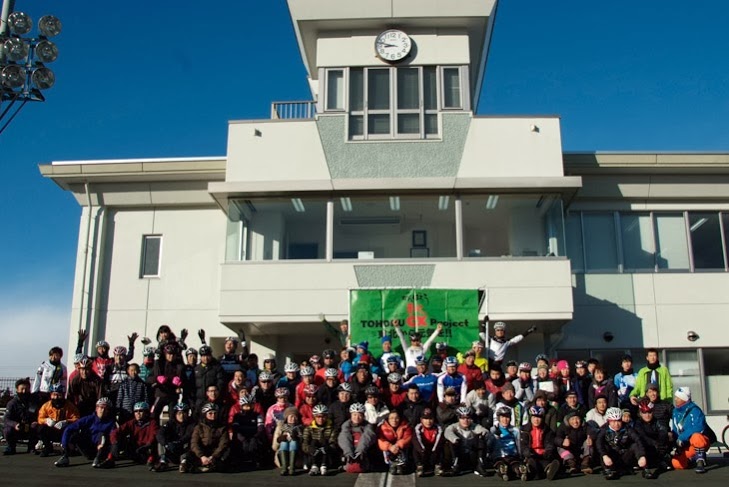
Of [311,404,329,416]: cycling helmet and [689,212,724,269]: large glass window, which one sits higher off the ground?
[689,212,724,269]: large glass window

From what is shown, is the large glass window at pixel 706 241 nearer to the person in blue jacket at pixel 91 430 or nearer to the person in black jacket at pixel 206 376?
the person in black jacket at pixel 206 376

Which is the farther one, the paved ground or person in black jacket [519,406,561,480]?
person in black jacket [519,406,561,480]

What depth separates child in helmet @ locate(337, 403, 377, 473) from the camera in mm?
10391

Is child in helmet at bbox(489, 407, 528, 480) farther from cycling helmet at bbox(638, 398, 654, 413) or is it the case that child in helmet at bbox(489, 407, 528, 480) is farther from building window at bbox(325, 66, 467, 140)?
building window at bbox(325, 66, 467, 140)

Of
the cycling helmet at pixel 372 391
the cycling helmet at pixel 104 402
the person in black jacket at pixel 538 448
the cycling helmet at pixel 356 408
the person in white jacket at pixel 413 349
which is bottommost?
the person in black jacket at pixel 538 448

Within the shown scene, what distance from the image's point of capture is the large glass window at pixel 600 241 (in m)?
17.1

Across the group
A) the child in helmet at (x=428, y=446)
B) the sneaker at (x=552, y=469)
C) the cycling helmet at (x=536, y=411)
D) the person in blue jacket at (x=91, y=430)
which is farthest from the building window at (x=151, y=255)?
the sneaker at (x=552, y=469)

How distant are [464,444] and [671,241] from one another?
946 cm

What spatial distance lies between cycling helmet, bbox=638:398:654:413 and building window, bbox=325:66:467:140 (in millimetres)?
7655

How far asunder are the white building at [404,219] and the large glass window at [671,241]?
4 cm

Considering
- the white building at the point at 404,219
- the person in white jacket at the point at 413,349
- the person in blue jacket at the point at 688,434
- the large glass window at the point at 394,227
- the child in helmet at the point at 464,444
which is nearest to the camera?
the child in helmet at the point at 464,444

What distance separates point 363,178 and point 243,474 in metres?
7.52

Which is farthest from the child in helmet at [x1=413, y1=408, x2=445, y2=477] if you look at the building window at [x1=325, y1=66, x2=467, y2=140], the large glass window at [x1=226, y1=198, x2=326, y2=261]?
the building window at [x1=325, y1=66, x2=467, y2=140]

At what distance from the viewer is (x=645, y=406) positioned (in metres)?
10.9
